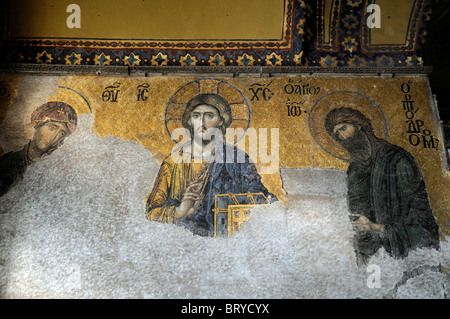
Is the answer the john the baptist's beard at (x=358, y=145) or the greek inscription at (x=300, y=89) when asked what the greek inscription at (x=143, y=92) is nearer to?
the greek inscription at (x=300, y=89)

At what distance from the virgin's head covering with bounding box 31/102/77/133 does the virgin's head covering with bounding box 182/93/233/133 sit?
130 cm

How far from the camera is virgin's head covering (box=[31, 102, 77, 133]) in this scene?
507 cm

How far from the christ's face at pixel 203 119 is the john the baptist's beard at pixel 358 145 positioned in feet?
4.75

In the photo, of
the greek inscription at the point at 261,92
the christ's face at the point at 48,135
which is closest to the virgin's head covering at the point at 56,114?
the christ's face at the point at 48,135

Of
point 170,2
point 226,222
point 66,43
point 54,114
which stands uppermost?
point 170,2

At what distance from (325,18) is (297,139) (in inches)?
64.9

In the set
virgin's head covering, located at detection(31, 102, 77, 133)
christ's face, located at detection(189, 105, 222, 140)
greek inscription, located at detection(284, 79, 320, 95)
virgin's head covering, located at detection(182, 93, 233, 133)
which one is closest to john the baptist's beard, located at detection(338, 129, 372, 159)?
greek inscription, located at detection(284, 79, 320, 95)

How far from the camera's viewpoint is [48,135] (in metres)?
5.02

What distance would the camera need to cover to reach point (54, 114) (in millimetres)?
5102

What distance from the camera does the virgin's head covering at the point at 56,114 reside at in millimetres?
5070

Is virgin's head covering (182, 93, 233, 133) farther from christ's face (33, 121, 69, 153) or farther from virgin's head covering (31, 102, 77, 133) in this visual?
christ's face (33, 121, 69, 153)

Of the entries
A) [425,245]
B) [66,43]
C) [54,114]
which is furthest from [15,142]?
[425,245]

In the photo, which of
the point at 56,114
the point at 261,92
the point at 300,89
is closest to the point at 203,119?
the point at 261,92
